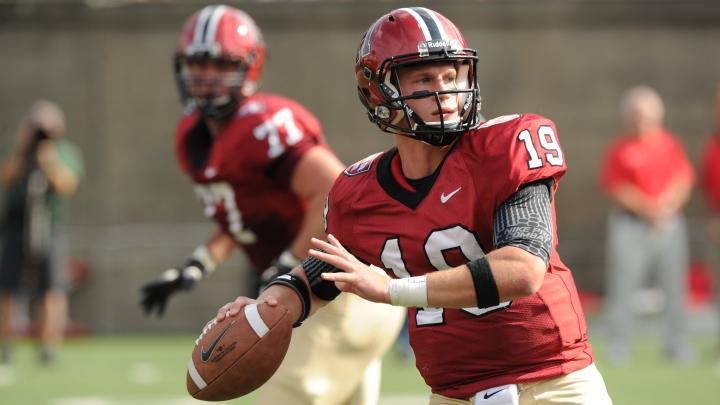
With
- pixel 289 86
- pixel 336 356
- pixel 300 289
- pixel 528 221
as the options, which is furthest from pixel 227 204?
pixel 289 86

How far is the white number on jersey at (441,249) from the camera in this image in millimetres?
3410

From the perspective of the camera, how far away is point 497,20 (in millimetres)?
12414

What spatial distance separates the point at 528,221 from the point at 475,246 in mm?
235

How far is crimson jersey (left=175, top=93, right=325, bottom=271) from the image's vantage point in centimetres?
471

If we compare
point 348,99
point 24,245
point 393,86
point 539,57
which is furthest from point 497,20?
point 393,86

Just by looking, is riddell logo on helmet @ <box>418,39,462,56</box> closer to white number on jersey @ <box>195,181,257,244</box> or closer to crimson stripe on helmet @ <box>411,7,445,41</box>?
crimson stripe on helmet @ <box>411,7,445,41</box>

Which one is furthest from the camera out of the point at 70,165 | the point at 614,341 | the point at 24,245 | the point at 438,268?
the point at 70,165

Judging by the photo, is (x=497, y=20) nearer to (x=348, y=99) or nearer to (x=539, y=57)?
(x=539, y=57)

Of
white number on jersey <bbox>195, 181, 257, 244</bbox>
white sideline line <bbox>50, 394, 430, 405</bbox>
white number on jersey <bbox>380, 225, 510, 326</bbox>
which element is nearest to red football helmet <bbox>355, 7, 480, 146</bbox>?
white number on jersey <bbox>380, 225, 510, 326</bbox>

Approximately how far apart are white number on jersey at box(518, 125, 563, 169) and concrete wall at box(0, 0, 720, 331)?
8.86 meters

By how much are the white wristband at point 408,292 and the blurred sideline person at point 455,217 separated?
1 cm

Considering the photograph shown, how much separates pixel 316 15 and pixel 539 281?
9545 mm

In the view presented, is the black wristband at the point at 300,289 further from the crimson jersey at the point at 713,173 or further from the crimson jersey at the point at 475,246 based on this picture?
the crimson jersey at the point at 713,173

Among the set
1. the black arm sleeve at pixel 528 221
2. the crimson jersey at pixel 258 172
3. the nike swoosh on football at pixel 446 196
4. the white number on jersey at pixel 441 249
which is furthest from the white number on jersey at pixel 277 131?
the black arm sleeve at pixel 528 221
